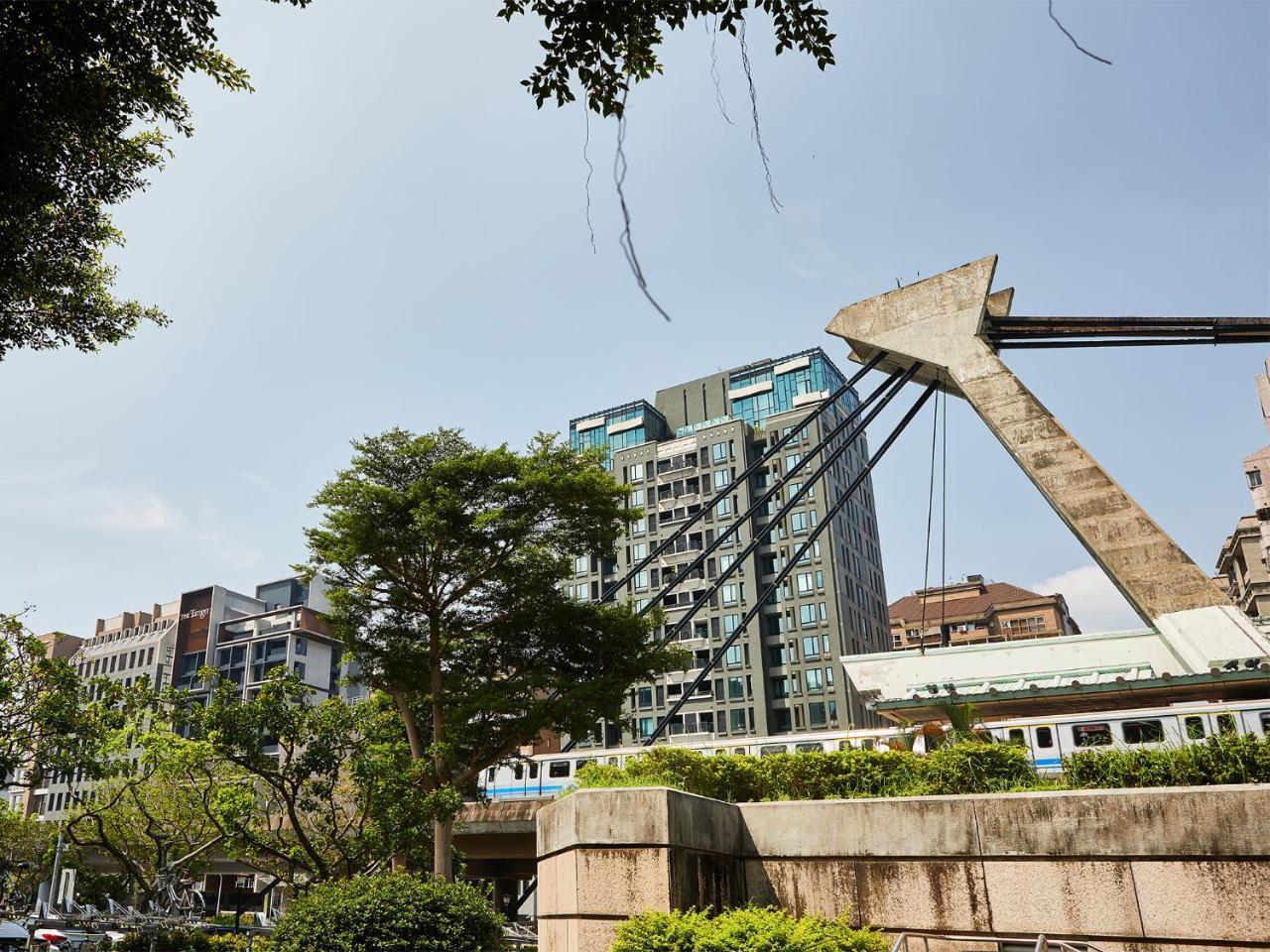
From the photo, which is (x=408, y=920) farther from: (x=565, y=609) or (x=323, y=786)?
(x=565, y=609)

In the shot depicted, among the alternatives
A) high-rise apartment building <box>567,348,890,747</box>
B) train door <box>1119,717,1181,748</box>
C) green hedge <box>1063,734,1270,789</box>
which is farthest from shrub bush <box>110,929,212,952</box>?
high-rise apartment building <box>567,348,890,747</box>

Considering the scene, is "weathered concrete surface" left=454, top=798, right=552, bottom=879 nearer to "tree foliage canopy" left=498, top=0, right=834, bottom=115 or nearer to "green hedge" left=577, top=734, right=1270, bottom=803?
"green hedge" left=577, top=734, right=1270, bottom=803

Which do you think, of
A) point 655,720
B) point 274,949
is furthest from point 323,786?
point 655,720

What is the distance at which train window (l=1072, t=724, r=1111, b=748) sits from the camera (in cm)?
2436

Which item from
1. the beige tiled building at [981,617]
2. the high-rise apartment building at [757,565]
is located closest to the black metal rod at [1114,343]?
the high-rise apartment building at [757,565]

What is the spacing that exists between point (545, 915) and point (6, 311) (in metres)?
10.4

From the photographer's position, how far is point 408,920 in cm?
1323

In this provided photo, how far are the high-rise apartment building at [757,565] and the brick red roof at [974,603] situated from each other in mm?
16251

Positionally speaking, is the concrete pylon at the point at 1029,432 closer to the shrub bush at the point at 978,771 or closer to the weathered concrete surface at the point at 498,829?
the shrub bush at the point at 978,771

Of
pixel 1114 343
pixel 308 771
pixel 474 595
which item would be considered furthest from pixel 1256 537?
pixel 308 771

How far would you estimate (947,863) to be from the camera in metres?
10.1

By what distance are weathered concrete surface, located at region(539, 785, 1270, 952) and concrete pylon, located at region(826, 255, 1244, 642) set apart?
13.9 metres

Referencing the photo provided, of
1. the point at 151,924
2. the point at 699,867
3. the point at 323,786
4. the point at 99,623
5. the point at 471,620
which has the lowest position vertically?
the point at 151,924

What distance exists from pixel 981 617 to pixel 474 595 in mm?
85361
